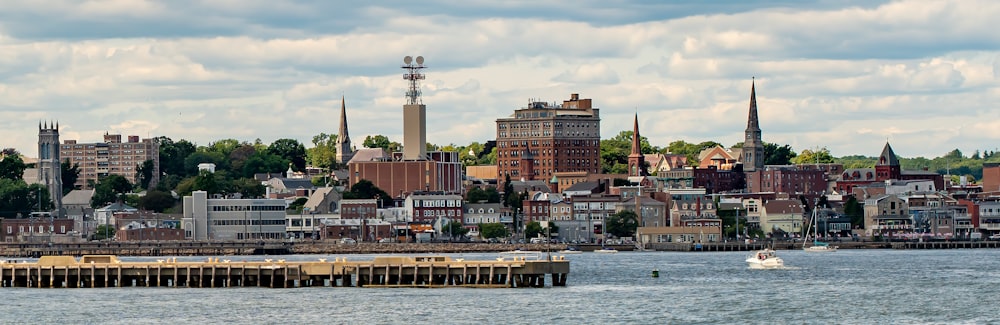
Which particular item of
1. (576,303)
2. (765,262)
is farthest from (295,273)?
(765,262)

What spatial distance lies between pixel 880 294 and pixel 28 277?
4469cm

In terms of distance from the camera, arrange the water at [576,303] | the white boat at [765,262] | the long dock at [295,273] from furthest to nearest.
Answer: the white boat at [765,262] → the long dock at [295,273] → the water at [576,303]

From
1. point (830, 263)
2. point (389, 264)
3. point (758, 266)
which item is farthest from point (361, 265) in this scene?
point (830, 263)

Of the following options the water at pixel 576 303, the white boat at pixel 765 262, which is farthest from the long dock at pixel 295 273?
the white boat at pixel 765 262

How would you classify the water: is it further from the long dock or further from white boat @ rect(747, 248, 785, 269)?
white boat @ rect(747, 248, 785, 269)

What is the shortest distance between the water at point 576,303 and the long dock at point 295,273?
1.13 m

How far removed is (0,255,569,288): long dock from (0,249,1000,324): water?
3.72 feet

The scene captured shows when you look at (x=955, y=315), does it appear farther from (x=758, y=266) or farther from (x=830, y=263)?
(x=830, y=263)

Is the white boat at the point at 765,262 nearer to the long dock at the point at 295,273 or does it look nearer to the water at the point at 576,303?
the water at the point at 576,303

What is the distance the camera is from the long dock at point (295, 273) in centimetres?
10481

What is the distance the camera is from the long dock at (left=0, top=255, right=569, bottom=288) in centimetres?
10481

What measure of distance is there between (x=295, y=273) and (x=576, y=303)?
16.2m

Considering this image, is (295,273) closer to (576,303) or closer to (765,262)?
(576,303)

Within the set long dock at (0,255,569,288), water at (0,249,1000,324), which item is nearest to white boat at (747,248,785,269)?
water at (0,249,1000,324)
